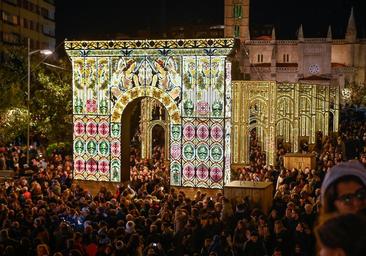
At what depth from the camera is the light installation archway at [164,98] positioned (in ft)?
66.0

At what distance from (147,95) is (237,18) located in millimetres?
73787

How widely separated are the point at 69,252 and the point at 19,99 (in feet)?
73.0

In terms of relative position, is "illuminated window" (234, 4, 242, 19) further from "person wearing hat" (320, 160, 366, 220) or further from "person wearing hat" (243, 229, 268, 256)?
"person wearing hat" (320, 160, 366, 220)

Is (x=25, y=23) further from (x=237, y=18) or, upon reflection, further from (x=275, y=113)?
(x=275, y=113)

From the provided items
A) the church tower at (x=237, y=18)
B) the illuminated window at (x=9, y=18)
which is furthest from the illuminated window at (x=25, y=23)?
the church tower at (x=237, y=18)

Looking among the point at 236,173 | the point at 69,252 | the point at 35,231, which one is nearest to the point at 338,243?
the point at 69,252

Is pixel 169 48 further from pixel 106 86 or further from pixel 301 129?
pixel 301 129

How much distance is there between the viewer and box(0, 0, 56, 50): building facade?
56.8 metres

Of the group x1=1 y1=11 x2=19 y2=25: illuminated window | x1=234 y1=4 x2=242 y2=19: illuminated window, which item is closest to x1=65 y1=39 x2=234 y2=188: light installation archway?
x1=1 y1=11 x2=19 y2=25: illuminated window

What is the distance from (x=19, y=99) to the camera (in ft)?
101

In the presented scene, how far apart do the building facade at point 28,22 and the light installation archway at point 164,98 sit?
122 feet

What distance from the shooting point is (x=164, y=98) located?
67.9 ft

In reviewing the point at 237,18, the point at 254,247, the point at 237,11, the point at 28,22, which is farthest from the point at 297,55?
the point at 254,247

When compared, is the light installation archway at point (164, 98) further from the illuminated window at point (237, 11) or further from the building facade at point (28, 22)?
the illuminated window at point (237, 11)
